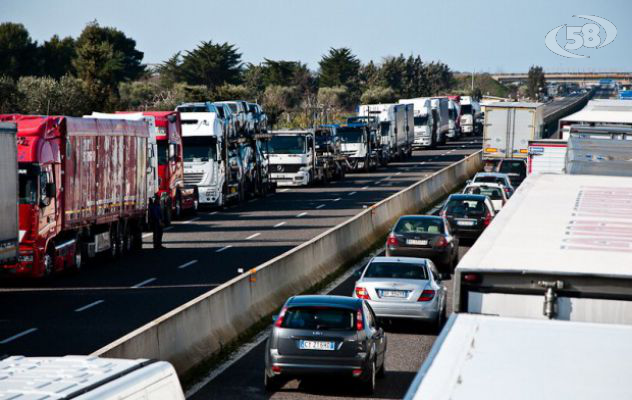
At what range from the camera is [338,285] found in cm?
2755

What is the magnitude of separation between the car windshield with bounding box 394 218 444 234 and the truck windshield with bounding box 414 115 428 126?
211 ft

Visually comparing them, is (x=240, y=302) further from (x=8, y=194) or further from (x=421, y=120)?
(x=421, y=120)

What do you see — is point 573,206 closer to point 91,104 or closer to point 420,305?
point 420,305

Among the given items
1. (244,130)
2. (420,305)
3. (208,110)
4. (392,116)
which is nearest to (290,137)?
(244,130)

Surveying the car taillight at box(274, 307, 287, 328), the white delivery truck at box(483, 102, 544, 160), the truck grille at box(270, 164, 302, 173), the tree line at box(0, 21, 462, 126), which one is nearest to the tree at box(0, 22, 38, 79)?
the tree line at box(0, 21, 462, 126)

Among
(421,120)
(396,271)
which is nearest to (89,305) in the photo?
(396,271)

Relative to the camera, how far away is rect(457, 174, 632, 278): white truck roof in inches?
427

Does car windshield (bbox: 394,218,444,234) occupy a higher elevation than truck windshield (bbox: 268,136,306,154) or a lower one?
lower

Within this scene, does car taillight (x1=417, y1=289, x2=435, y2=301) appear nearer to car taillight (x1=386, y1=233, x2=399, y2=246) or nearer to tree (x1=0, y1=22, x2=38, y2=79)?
car taillight (x1=386, y1=233, x2=399, y2=246)

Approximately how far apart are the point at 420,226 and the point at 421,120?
65172mm

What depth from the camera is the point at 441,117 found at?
330ft

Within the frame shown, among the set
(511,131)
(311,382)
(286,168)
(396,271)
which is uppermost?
(511,131)

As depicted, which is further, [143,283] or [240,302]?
[143,283]

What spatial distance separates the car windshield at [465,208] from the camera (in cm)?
3525
